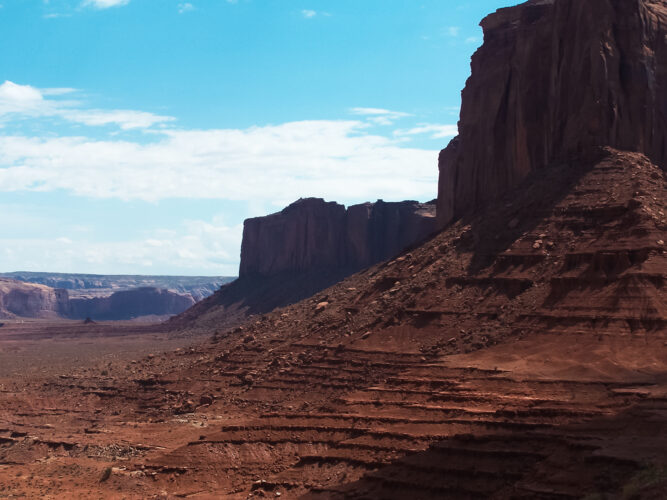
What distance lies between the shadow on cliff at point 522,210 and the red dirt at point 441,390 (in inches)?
6.3

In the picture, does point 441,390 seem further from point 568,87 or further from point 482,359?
point 568,87

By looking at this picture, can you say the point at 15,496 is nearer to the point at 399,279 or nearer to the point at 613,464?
the point at 613,464

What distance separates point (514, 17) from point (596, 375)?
34270 mm

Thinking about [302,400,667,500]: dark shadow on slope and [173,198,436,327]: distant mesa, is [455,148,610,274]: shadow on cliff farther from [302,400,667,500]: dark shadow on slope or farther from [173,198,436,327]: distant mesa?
[173,198,436,327]: distant mesa

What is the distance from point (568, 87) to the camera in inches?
1975

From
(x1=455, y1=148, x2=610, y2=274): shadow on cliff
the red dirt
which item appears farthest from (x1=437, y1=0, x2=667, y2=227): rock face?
the red dirt

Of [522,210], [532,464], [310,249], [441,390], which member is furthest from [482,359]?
[310,249]

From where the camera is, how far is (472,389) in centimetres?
3419

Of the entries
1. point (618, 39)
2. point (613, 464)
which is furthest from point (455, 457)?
point (618, 39)

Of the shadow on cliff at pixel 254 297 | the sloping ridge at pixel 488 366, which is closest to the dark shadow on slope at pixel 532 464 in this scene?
the sloping ridge at pixel 488 366

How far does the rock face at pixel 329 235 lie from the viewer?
112m

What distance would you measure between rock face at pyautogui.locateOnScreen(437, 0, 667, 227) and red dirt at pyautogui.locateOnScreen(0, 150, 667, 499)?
265 centimetres

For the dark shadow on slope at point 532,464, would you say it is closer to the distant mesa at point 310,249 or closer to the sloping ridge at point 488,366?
the sloping ridge at point 488,366

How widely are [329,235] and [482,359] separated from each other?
82.9 m
